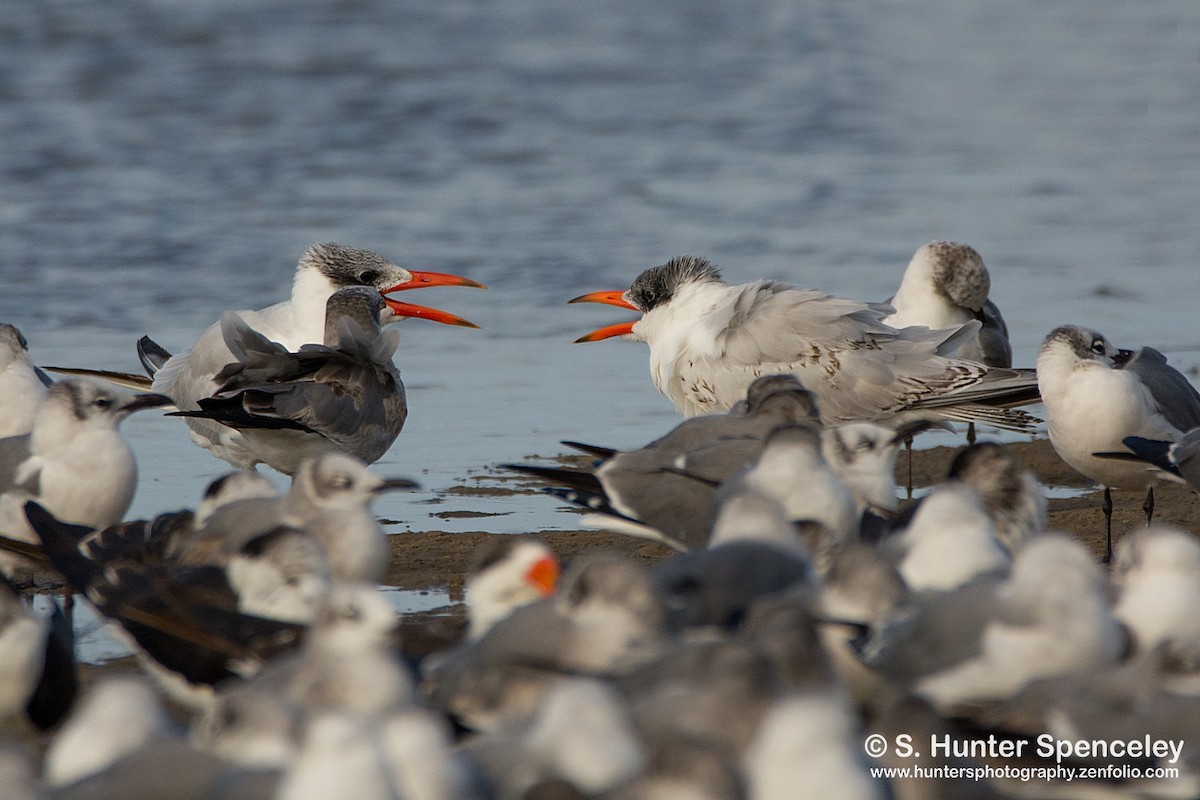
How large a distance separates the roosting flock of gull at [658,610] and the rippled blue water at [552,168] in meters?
1.31

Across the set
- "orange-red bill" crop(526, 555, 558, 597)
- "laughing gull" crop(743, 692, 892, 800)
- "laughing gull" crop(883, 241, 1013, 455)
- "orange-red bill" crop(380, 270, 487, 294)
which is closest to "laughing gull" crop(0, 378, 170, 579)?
"orange-red bill" crop(526, 555, 558, 597)

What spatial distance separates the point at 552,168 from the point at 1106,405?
927 cm

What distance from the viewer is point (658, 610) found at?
454 cm

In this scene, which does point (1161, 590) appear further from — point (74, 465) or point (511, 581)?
point (74, 465)

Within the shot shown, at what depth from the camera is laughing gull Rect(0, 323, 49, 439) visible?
723 centimetres

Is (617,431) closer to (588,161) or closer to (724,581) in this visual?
(724,581)

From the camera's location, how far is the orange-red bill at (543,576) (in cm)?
506

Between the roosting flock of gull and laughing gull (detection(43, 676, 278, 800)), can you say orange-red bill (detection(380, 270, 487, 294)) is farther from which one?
laughing gull (detection(43, 676, 278, 800))

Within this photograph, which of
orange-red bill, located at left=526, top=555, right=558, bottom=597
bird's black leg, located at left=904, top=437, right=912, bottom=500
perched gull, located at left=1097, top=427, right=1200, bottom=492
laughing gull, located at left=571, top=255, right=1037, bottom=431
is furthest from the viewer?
bird's black leg, located at left=904, top=437, right=912, bottom=500

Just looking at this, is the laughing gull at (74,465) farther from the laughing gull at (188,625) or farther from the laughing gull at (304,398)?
the laughing gull at (188,625)

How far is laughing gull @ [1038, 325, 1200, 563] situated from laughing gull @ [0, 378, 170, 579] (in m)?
3.42

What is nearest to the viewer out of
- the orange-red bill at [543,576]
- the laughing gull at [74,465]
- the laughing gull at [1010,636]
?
the laughing gull at [1010,636]

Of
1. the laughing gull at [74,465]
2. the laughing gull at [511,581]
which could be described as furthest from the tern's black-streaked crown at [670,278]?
the laughing gull at [511,581]

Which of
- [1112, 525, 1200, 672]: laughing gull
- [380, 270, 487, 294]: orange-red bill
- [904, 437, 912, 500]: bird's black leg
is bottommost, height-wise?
[904, 437, 912, 500]: bird's black leg
